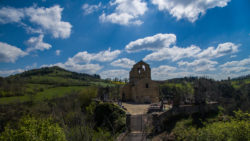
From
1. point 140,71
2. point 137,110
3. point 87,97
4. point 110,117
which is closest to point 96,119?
point 110,117

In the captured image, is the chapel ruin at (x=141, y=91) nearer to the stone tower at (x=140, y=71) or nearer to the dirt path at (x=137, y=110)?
the stone tower at (x=140, y=71)

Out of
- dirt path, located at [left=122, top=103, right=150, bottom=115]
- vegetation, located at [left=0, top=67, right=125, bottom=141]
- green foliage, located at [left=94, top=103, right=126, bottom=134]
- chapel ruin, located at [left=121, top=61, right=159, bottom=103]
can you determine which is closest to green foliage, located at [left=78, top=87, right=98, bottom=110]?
vegetation, located at [left=0, top=67, right=125, bottom=141]

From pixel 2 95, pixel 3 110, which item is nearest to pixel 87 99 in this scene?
pixel 3 110

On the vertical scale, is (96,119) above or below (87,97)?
below

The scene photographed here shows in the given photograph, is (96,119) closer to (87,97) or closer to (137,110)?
(137,110)

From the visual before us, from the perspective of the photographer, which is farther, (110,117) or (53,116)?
(110,117)

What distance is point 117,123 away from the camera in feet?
58.3

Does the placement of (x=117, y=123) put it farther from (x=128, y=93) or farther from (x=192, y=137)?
(x=128, y=93)

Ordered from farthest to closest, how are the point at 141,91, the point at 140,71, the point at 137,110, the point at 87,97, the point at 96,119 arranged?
the point at 140,71 → the point at 87,97 → the point at 141,91 → the point at 96,119 → the point at 137,110

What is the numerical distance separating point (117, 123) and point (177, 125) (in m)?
7.04

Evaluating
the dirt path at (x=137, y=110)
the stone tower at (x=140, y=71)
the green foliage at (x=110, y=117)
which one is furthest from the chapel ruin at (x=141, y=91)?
the green foliage at (x=110, y=117)

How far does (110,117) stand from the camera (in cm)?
1997

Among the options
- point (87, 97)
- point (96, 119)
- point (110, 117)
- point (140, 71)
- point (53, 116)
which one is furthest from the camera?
point (140, 71)

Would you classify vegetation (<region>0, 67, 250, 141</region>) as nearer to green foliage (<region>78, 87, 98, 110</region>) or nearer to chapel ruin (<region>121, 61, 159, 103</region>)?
green foliage (<region>78, 87, 98, 110</region>)
